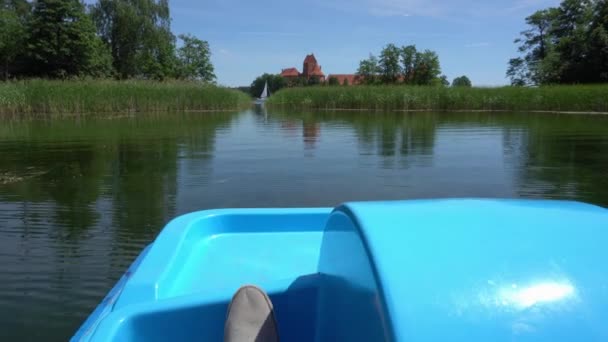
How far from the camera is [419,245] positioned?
1032 millimetres

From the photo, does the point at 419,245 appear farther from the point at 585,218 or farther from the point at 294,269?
the point at 294,269

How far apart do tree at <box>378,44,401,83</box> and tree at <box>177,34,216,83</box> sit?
736 inches

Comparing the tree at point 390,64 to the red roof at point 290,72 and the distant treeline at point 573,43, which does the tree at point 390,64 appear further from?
the red roof at point 290,72

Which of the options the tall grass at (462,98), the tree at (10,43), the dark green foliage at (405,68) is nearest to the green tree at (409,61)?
the dark green foliage at (405,68)

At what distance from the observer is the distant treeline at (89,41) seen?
114 ft

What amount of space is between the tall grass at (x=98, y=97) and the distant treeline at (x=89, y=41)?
13.2m

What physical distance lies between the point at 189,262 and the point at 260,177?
4.50m

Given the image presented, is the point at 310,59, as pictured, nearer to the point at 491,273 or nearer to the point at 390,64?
the point at 390,64

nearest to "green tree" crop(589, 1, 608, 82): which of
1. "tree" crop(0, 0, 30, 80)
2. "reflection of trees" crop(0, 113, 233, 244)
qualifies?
"reflection of trees" crop(0, 113, 233, 244)

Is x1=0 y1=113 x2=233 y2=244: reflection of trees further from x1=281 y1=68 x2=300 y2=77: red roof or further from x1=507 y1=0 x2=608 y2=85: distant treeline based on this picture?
x1=281 y1=68 x2=300 y2=77: red roof

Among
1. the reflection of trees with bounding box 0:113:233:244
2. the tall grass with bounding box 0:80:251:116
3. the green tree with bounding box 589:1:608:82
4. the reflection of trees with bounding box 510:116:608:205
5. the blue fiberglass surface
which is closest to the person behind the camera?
A: the blue fiberglass surface

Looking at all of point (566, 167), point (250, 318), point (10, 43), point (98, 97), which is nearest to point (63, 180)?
point (250, 318)

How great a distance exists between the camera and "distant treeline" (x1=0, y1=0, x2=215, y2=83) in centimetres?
3475

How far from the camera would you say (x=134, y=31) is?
4053 cm
